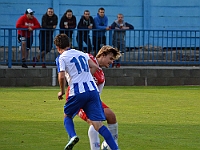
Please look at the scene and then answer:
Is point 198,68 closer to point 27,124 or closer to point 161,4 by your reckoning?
point 161,4

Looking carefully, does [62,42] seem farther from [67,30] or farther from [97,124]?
[67,30]

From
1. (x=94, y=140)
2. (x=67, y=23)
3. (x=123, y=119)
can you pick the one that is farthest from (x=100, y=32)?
(x=94, y=140)

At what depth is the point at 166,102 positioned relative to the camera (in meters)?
16.4

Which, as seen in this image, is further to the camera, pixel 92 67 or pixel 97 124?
pixel 92 67

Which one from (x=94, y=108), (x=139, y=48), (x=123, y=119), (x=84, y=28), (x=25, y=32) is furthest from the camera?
(x=139, y=48)

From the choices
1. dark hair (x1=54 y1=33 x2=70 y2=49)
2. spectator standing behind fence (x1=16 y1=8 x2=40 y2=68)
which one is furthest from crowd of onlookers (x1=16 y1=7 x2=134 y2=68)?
dark hair (x1=54 y1=33 x2=70 y2=49)

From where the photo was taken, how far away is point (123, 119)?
1295cm

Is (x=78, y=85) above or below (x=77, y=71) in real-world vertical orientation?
below

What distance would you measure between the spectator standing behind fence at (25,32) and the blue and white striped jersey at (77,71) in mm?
12894

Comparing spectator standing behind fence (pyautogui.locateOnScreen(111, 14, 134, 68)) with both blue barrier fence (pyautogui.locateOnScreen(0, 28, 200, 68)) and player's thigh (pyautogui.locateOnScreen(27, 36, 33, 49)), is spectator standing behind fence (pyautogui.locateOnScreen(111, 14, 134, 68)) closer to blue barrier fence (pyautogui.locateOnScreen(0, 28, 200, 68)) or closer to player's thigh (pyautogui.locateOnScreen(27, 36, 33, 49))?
blue barrier fence (pyautogui.locateOnScreen(0, 28, 200, 68))

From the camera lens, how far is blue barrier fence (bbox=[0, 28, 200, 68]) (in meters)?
22.1

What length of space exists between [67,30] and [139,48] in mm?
2654

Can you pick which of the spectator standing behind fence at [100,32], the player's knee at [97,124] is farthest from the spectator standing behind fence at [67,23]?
the player's knee at [97,124]

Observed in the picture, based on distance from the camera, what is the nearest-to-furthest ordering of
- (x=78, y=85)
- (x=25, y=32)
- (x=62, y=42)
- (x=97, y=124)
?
1. (x=97, y=124)
2. (x=78, y=85)
3. (x=62, y=42)
4. (x=25, y=32)
